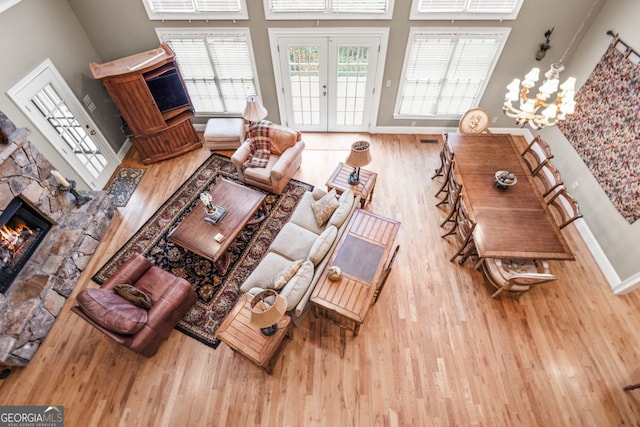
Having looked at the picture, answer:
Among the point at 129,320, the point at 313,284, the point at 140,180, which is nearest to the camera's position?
the point at 129,320

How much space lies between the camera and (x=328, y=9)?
471 centimetres

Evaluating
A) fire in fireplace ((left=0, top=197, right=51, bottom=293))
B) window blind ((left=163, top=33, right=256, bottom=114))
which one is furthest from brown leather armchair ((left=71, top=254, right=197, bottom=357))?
window blind ((left=163, top=33, right=256, bottom=114))

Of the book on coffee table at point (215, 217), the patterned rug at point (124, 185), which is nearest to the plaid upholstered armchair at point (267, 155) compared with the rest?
the book on coffee table at point (215, 217)

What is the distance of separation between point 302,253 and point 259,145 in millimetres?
2327

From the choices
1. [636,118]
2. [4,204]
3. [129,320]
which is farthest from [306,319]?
[636,118]

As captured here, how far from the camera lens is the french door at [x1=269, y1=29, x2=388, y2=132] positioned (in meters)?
5.06

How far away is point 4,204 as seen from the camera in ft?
11.9

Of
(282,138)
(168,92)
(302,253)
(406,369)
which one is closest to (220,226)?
(302,253)

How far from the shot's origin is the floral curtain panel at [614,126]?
3994mm

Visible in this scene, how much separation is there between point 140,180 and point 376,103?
471cm

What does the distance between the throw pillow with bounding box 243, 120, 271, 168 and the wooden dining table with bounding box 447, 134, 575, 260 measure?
304cm

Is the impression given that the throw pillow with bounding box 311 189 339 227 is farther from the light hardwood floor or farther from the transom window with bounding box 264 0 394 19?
the transom window with bounding box 264 0 394 19

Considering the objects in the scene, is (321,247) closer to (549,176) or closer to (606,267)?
(549,176)

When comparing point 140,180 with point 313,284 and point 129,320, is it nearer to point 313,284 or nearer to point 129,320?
point 129,320
